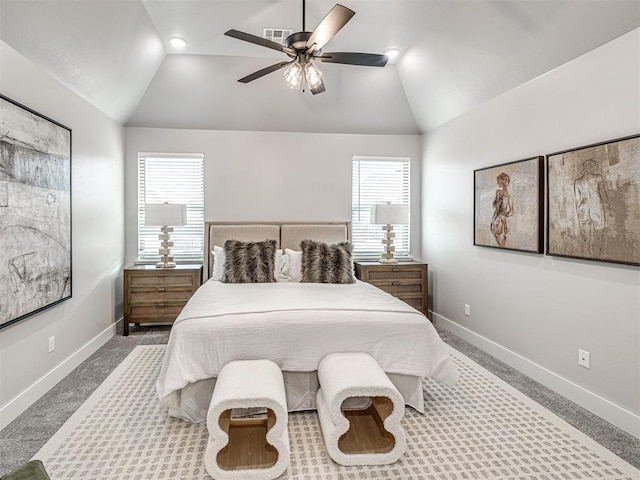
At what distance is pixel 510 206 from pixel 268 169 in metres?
3.01

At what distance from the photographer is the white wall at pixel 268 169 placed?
504 cm

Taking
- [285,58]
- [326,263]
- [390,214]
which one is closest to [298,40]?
[285,58]

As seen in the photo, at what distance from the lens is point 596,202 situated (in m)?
2.66

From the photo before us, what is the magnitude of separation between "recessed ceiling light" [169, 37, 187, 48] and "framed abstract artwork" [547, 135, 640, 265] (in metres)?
3.60

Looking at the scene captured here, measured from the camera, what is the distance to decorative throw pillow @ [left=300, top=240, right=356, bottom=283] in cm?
414

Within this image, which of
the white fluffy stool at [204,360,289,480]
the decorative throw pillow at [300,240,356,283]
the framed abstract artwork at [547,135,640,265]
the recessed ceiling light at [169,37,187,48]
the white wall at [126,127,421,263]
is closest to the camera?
the white fluffy stool at [204,360,289,480]

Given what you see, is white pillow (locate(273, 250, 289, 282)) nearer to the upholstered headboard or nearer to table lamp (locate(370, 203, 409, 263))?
the upholstered headboard

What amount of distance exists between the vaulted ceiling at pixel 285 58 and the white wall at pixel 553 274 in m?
0.22

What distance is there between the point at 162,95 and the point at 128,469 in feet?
13.2

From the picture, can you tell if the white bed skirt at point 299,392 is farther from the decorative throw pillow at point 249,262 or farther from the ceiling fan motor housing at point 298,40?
the ceiling fan motor housing at point 298,40

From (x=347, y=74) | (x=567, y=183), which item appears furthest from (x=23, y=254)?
(x=567, y=183)

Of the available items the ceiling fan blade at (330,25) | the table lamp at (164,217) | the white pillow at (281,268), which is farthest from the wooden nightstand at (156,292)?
the ceiling fan blade at (330,25)

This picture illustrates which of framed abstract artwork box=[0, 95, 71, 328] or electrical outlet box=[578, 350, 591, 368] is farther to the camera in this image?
electrical outlet box=[578, 350, 591, 368]

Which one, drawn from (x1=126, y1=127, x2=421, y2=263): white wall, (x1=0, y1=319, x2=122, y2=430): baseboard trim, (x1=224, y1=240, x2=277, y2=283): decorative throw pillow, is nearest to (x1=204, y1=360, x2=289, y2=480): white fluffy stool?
(x1=0, y1=319, x2=122, y2=430): baseboard trim
